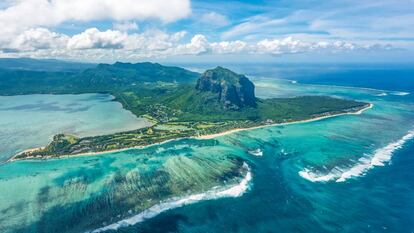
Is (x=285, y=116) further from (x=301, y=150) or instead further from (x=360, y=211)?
(x=360, y=211)

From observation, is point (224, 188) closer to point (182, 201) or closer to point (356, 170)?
point (182, 201)

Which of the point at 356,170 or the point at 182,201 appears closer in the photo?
the point at 182,201

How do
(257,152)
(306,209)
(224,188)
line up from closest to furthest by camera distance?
(306,209) < (224,188) < (257,152)

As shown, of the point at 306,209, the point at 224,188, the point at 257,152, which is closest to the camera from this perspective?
the point at 306,209

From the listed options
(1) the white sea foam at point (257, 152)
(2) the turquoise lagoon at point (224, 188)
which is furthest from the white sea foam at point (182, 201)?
(1) the white sea foam at point (257, 152)

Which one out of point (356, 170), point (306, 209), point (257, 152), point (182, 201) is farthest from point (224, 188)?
point (356, 170)
